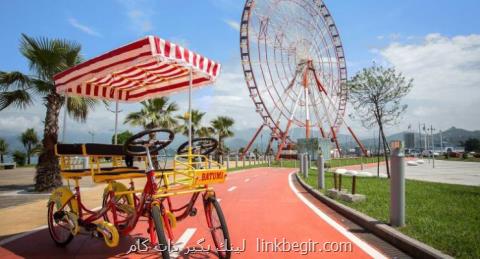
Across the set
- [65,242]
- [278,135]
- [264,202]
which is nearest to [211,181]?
[65,242]

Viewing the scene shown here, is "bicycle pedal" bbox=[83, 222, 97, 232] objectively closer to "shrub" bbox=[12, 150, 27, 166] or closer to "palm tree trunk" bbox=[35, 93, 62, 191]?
"palm tree trunk" bbox=[35, 93, 62, 191]

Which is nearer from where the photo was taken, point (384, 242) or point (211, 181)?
point (211, 181)

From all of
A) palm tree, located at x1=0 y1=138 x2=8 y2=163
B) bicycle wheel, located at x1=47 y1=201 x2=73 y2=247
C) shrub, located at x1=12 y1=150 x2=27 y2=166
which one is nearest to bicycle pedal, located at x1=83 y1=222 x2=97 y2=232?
bicycle wheel, located at x1=47 y1=201 x2=73 y2=247

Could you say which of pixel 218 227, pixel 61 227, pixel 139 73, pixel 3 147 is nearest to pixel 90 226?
pixel 61 227

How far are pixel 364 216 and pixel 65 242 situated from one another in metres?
5.13

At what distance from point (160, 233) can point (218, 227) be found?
1029 mm

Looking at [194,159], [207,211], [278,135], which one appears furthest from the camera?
[278,135]

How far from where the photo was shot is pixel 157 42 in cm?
488

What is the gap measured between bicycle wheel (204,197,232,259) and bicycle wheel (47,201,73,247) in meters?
2.05

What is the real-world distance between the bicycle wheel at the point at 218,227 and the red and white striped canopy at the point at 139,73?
1.95m

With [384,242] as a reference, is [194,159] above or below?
above

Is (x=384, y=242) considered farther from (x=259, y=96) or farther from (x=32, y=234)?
(x=259, y=96)

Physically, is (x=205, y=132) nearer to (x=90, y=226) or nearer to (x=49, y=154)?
(x=49, y=154)

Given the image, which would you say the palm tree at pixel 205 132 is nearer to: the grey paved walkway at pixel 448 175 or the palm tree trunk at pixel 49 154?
the grey paved walkway at pixel 448 175
